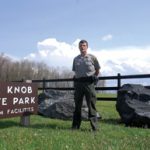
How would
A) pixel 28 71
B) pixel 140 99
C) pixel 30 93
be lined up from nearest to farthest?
pixel 30 93
pixel 140 99
pixel 28 71

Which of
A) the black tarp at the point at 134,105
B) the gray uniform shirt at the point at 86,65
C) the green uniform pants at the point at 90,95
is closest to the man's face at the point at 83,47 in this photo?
the gray uniform shirt at the point at 86,65

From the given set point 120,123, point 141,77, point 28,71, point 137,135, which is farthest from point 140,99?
point 28,71

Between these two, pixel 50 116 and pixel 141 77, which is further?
pixel 141 77

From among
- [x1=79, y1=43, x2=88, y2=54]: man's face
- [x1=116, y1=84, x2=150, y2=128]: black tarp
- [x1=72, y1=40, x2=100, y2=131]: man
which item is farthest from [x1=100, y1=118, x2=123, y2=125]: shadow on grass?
[x1=79, y1=43, x2=88, y2=54]: man's face

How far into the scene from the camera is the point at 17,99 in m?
10.5

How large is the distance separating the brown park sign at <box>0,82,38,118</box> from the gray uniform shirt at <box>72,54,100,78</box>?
1.69m

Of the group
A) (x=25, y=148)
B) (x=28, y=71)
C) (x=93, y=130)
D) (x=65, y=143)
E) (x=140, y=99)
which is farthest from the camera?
(x=28, y=71)

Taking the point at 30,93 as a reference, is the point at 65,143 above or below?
below

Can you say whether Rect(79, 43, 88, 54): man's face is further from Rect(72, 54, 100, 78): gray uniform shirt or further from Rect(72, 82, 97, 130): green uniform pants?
Rect(72, 82, 97, 130): green uniform pants

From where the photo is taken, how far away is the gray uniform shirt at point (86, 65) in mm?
9578

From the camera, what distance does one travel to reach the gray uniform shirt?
958 centimetres

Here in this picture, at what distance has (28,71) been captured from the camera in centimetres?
8300

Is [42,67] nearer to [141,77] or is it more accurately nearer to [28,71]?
[28,71]

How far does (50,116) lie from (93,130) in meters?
3.67
